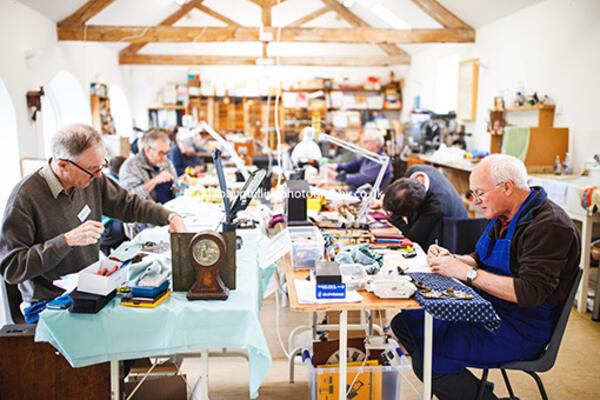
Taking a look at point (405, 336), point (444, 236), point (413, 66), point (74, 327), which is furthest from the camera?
point (413, 66)

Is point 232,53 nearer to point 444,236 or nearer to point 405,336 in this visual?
point 444,236

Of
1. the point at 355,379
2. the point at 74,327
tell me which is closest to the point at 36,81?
the point at 74,327

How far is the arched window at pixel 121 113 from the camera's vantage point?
1022 cm

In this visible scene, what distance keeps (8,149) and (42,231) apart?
399 cm

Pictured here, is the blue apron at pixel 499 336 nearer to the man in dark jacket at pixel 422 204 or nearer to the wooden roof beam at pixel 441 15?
the man in dark jacket at pixel 422 204

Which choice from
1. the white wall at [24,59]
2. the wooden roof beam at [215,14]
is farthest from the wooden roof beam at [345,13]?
the white wall at [24,59]

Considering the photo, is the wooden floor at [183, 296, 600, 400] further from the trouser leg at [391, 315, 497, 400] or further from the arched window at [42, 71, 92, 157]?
the arched window at [42, 71, 92, 157]

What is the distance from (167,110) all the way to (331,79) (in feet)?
12.1

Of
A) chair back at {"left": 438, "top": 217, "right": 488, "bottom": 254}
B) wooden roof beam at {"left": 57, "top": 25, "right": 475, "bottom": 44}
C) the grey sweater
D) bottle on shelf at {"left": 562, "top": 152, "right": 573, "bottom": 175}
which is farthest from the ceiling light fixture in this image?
the grey sweater

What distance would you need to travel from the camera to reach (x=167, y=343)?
1.80 metres

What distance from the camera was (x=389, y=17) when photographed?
9.03m

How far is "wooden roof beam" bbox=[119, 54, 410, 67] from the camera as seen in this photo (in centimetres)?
1018

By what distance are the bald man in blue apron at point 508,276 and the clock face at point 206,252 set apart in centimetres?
97

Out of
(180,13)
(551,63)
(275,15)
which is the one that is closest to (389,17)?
(275,15)
